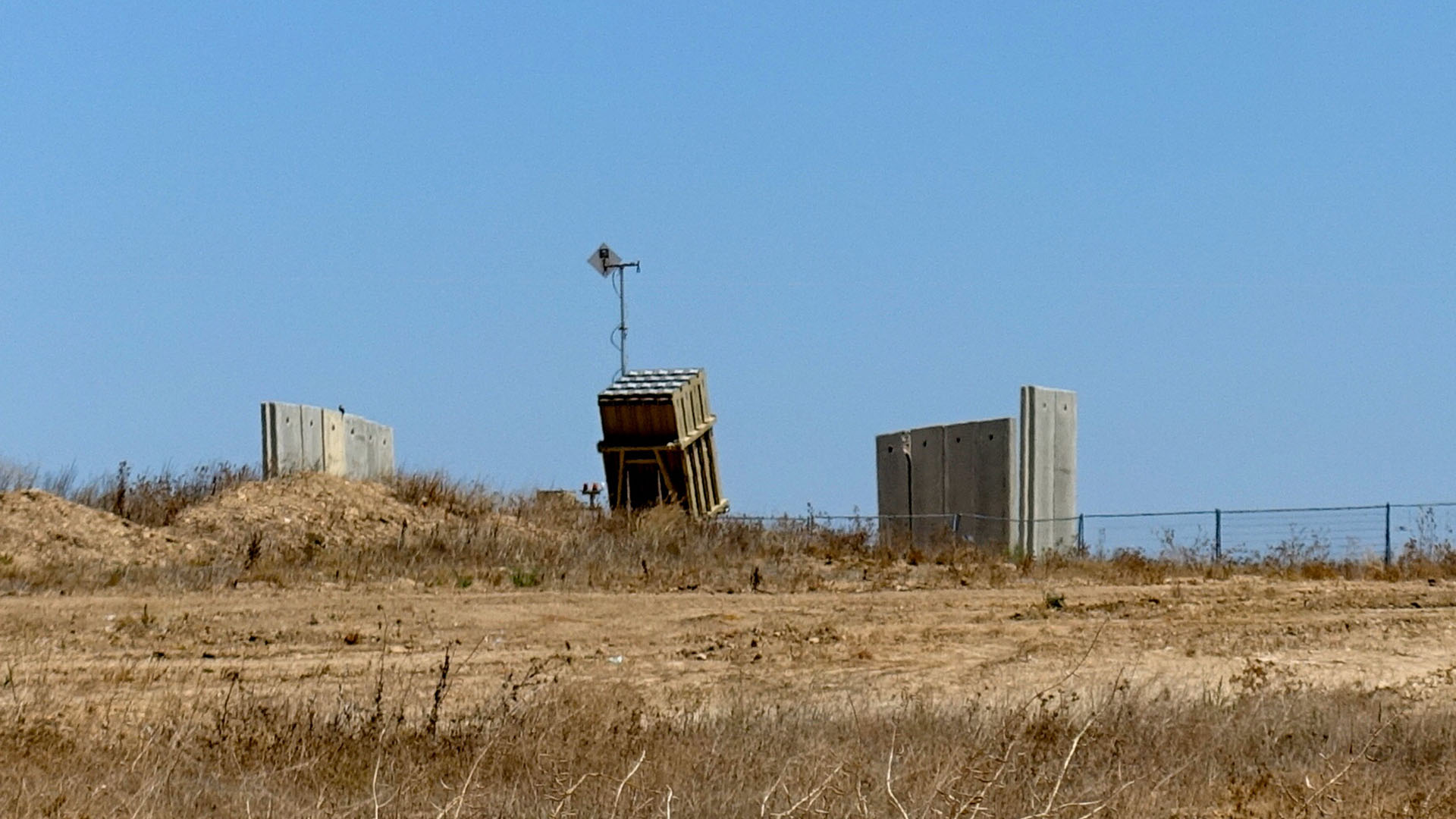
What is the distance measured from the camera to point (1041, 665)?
12.3 m

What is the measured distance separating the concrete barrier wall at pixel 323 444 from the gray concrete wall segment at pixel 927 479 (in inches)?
348

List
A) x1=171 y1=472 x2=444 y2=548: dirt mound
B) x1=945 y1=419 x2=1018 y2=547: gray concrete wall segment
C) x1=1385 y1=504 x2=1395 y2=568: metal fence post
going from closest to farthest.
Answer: x1=171 y1=472 x2=444 y2=548: dirt mound < x1=945 y1=419 x2=1018 y2=547: gray concrete wall segment < x1=1385 y1=504 x2=1395 y2=568: metal fence post

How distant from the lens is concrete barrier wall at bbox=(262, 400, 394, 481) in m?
25.0

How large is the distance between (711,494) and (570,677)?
14.9 metres

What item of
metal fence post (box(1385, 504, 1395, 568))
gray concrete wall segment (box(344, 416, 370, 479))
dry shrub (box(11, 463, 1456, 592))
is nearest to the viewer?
dry shrub (box(11, 463, 1456, 592))

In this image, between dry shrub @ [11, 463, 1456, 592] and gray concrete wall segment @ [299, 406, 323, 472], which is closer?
dry shrub @ [11, 463, 1456, 592]

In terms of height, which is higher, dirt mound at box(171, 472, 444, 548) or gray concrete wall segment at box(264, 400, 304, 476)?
gray concrete wall segment at box(264, 400, 304, 476)

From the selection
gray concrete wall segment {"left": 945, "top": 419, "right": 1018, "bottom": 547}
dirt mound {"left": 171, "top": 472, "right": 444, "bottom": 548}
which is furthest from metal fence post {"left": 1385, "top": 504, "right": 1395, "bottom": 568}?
dirt mound {"left": 171, "top": 472, "right": 444, "bottom": 548}

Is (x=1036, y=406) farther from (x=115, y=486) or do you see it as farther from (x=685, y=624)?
(x=115, y=486)

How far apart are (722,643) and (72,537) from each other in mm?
9841

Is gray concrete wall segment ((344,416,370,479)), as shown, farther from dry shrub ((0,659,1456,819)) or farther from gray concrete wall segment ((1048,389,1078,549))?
dry shrub ((0,659,1456,819))

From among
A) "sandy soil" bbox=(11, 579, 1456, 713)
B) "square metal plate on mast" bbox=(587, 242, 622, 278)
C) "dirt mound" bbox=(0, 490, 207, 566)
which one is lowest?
"sandy soil" bbox=(11, 579, 1456, 713)

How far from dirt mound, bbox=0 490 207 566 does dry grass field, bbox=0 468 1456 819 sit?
65mm

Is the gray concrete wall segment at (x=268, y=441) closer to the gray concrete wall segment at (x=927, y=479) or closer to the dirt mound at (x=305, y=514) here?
the dirt mound at (x=305, y=514)
